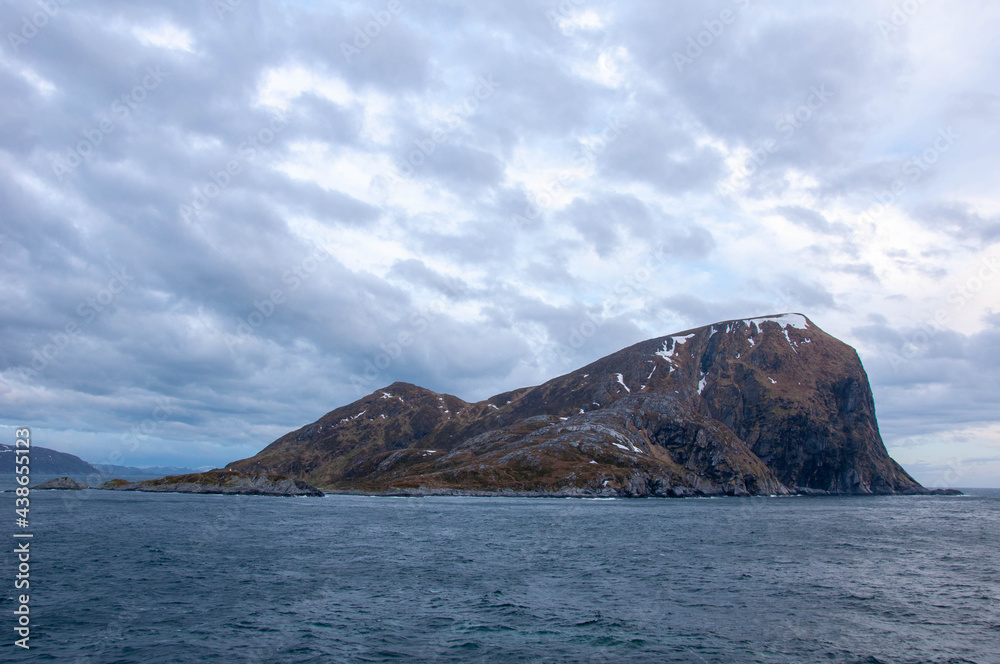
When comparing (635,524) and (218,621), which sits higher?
(218,621)

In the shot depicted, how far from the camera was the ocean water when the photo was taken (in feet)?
111

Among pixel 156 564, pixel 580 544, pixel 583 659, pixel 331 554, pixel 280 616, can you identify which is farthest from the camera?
pixel 580 544

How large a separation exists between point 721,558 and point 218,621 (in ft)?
181

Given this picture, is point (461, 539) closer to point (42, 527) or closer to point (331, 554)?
point (331, 554)

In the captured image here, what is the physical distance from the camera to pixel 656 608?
44219 mm

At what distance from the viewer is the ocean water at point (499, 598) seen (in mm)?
33938

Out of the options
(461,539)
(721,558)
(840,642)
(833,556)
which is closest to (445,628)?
(840,642)

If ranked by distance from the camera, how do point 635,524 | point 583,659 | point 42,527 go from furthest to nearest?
1. point 635,524
2. point 42,527
3. point 583,659

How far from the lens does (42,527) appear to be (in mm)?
92625

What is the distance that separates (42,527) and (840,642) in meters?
109

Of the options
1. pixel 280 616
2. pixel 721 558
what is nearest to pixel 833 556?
pixel 721 558

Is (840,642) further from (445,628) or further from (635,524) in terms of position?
(635,524)

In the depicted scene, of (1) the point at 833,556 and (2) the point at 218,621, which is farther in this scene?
(1) the point at 833,556

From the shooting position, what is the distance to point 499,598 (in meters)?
46.7
